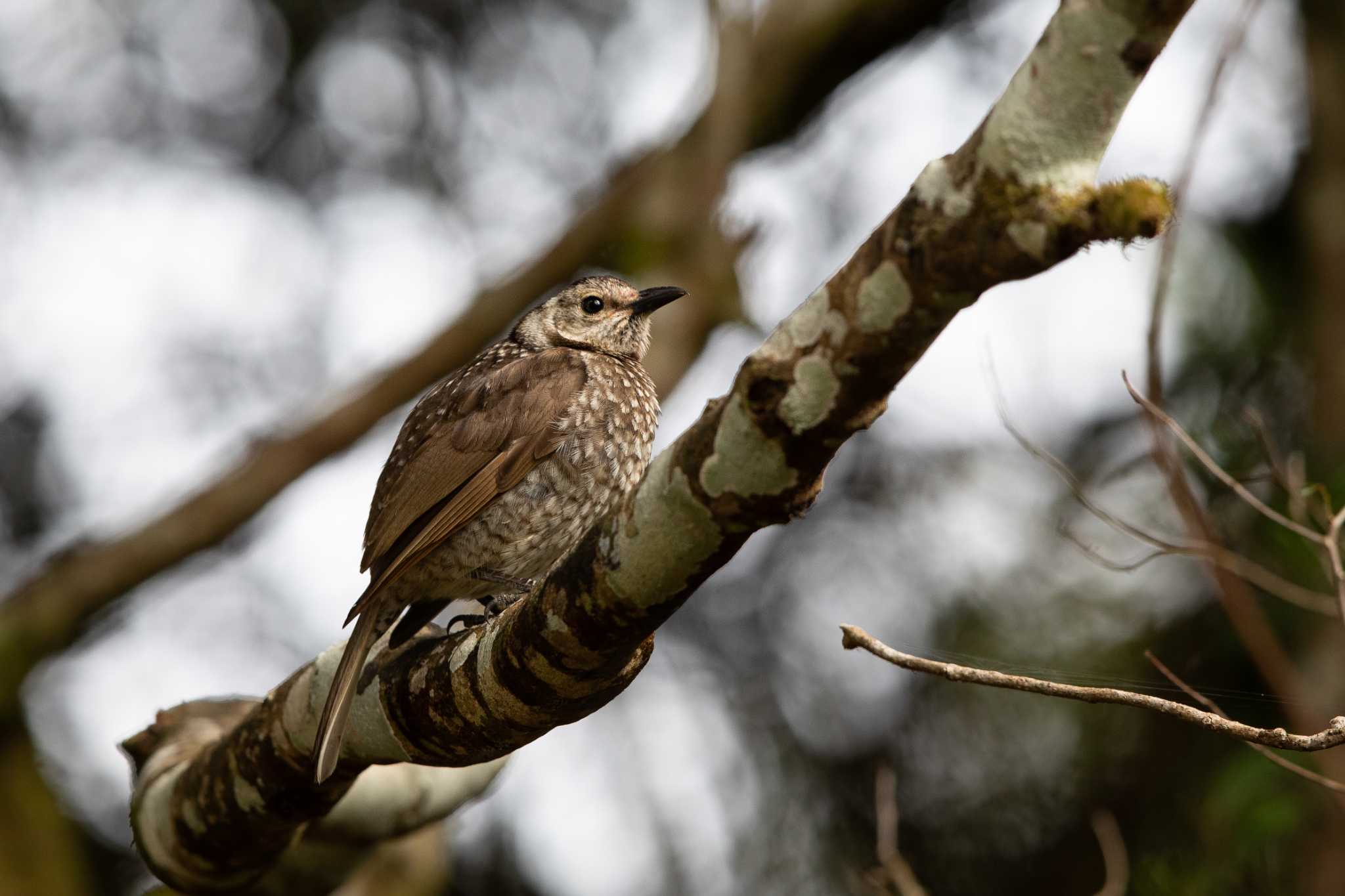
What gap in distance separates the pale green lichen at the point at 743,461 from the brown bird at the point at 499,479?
1.80 m

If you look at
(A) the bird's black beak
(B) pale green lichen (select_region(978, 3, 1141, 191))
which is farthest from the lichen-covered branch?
(A) the bird's black beak

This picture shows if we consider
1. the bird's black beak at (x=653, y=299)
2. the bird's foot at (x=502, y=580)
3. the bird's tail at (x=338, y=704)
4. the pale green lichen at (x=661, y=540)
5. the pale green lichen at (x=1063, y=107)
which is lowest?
the bird's foot at (x=502, y=580)

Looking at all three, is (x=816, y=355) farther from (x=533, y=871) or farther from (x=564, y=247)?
(x=533, y=871)

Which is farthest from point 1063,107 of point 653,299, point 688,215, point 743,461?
point 688,215

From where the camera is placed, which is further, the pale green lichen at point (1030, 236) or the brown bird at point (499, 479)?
the brown bird at point (499, 479)

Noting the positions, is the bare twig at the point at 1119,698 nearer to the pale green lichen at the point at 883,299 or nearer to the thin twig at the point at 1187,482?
the pale green lichen at the point at 883,299

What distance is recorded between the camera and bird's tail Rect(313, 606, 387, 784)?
3135 mm

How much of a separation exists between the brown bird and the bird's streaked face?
0.54 metres

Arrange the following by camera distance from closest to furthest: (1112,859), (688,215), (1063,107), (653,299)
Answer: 1. (1063,107)
2. (1112,859)
3. (653,299)
4. (688,215)

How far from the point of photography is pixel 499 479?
392 cm

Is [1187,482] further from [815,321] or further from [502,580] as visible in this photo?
[815,321]

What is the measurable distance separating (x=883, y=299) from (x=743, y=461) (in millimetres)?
347

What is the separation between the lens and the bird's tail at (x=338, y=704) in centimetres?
313

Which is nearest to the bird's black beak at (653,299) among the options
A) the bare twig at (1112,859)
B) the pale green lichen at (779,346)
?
the bare twig at (1112,859)
